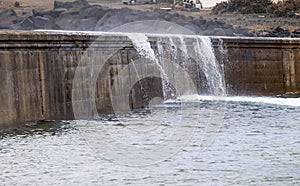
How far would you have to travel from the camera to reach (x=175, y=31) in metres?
47.0

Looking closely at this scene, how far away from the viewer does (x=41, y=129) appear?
1330cm

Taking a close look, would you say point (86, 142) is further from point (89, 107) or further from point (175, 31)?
point (175, 31)

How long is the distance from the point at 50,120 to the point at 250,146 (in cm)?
469

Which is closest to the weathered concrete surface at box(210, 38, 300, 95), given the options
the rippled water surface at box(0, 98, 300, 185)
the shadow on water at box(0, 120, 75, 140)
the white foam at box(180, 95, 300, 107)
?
the white foam at box(180, 95, 300, 107)

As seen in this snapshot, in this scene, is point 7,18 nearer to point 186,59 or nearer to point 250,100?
point 186,59

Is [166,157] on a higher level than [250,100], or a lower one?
higher

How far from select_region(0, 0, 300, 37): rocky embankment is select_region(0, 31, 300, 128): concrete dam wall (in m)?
17.5

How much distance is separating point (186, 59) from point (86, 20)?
24.5 metres

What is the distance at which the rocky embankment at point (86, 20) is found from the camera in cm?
4000

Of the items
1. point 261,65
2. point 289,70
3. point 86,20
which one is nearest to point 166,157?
point 261,65

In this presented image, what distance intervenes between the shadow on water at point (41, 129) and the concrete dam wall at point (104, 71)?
0.58 ft

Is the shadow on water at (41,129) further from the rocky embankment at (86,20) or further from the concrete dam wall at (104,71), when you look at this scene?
the rocky embankment at (86,20)

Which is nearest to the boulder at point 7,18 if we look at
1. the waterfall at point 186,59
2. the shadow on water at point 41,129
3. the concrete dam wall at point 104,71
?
the concrete dam wall at point 104,71

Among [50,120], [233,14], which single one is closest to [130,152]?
[50,120]
